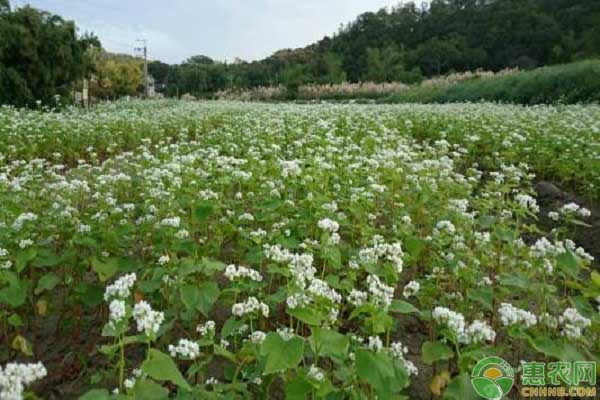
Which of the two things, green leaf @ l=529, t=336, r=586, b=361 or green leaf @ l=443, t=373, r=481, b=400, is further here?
green leaf @ l=529, t=336, r=586, b=361

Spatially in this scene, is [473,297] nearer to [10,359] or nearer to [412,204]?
[412,204]

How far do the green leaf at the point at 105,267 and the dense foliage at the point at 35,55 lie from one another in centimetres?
1934

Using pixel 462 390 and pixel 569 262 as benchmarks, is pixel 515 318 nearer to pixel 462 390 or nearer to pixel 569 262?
pixel 462 390

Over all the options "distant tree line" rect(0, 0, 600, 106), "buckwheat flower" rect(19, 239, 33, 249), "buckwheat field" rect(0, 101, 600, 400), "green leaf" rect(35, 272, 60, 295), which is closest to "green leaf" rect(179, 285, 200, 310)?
"buckwheat field" rect(0, 101, 600, 400)

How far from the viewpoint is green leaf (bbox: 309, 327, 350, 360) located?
1.82 meters

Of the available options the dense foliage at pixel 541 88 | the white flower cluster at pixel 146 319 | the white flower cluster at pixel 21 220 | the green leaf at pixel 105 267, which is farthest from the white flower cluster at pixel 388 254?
the dense foliage at pixel 541 88

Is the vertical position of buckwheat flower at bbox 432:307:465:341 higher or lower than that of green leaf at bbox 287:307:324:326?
lower

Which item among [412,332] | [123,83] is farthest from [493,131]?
[123,83]

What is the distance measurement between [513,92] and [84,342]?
830 inches

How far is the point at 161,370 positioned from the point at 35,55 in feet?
73.5

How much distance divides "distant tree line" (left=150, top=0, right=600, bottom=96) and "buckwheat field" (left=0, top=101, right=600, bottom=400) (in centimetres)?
3560

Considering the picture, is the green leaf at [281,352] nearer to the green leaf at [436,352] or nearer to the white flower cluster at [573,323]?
→ the green leaf at [436,352]

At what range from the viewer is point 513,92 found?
20.1 m

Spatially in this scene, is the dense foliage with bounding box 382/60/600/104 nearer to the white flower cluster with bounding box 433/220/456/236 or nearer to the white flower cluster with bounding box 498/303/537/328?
the white flower cluster with bounding box 433/220/456/236
